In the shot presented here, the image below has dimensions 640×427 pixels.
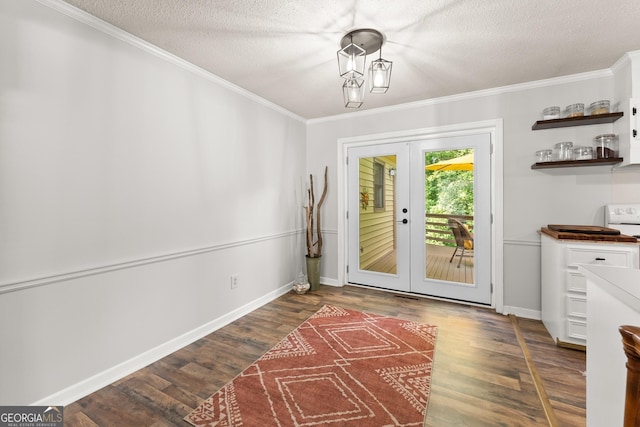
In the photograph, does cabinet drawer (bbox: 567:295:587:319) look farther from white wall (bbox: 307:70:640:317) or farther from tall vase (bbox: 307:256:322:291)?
tall vase (bbox: 307:256:322:291)

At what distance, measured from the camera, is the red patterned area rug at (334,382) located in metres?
1.64

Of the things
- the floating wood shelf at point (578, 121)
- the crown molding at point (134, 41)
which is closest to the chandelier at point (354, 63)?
the crown molding at point (134, 41)

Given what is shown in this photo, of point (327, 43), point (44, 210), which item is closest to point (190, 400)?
point (44, 210)

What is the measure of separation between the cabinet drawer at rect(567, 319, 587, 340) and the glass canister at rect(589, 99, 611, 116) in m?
1.86

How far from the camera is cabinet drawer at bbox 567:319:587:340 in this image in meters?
2.30

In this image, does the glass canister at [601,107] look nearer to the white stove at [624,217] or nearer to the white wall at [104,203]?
the white stove at [624,217]

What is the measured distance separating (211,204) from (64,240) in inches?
45.3

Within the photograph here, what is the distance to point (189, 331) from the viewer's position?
2533 mm

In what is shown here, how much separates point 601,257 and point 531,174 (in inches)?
40.6

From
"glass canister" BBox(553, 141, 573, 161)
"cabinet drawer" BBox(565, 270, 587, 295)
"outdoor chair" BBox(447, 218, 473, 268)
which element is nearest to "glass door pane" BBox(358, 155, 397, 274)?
"outdoor chair" BBox(447, 218, 473, 268)

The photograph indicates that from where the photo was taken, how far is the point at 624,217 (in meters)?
2.58

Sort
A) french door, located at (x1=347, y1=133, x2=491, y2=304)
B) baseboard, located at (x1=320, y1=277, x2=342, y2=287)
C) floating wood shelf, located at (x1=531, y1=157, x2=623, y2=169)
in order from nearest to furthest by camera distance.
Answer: floating wood shelf, located at (x1=531, y1=157, x2=623, y2=169)
french door, located at (x1=347, y1=133, x2=491, y2=304)
baseboard, located at (x1=320, y1=277, x2=342, y2=287)

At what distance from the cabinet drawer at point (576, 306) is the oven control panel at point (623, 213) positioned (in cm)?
89

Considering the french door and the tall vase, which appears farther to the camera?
the tall vase
